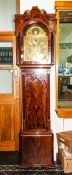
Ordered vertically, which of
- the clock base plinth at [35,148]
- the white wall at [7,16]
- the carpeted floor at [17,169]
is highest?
the white wall at [7,16]

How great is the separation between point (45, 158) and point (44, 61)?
4.00ft

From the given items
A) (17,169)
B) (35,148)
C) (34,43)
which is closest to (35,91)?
(34,43)

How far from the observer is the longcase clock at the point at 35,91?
326 centimetres

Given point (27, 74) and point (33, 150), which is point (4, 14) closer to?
point (27, 74)

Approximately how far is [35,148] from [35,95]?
67cm

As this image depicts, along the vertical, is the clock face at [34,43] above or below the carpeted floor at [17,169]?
above

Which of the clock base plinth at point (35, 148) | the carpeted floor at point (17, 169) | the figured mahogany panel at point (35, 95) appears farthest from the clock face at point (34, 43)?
the carpeted floor at point (17, 169)

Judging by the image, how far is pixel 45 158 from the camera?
3.27 metres

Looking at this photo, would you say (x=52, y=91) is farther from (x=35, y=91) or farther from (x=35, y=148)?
(x=35, y=148)

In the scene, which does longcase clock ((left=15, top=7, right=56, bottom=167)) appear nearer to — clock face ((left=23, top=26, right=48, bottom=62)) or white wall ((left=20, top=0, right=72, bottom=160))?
clock face ((left=23, top=26, right=48, bottom=62))

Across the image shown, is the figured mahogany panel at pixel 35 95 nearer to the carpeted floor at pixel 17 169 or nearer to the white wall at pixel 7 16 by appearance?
the carpeted floor at pixel 17 169

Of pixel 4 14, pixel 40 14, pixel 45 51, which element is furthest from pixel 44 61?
pixel 4 14

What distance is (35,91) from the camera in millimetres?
3264

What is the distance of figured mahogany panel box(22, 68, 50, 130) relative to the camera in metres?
3.26
